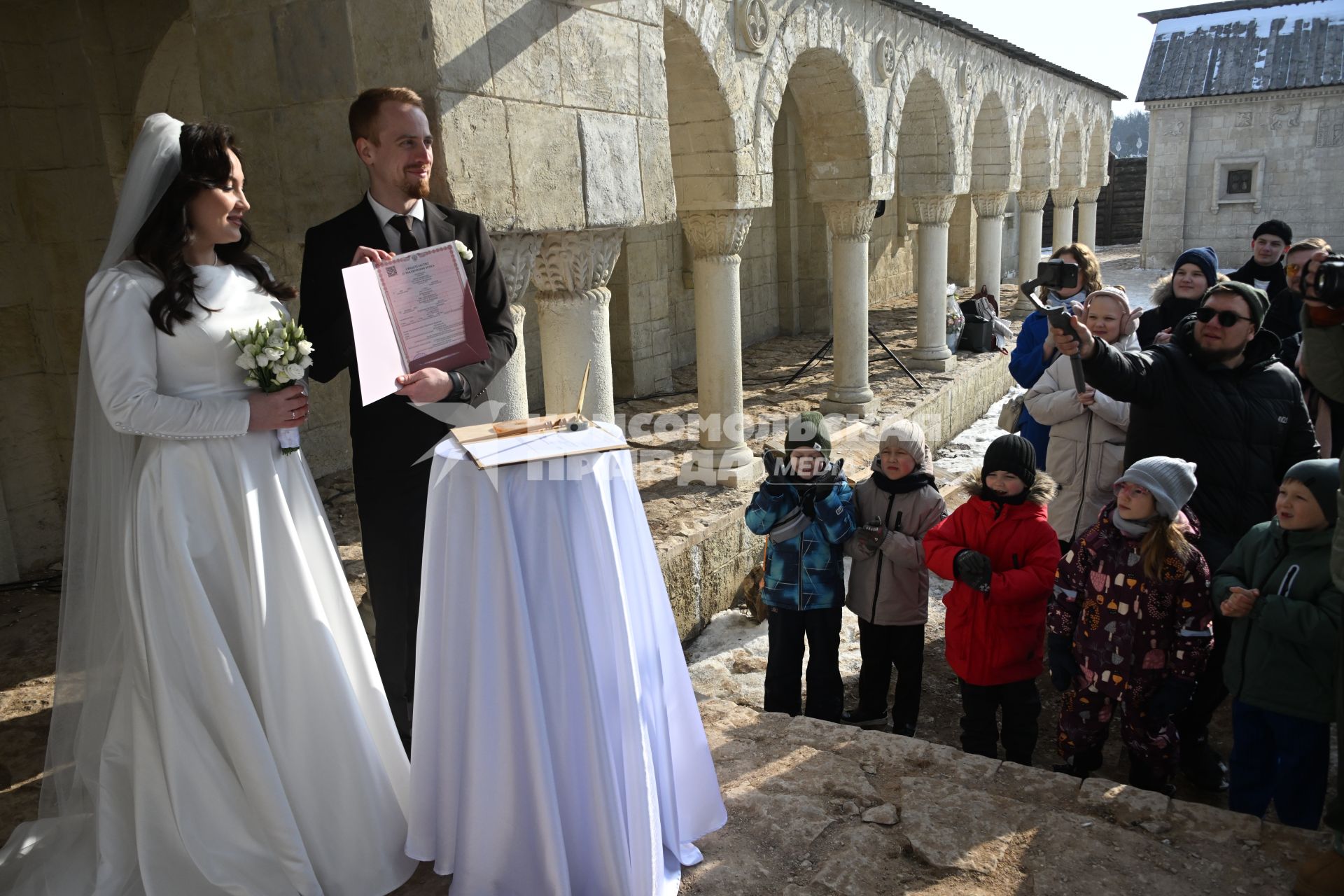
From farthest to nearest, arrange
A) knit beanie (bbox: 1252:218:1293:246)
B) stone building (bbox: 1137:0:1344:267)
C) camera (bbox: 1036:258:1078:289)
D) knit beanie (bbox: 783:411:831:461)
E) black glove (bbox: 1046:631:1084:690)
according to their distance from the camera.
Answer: stone building (bbox: 1137:0:1344:267), knit beanie (bbox: 1252:218:1293:246), knit beanie (bbox: 783:411:831:461), camera (bbox: 1036:258:1078:289), black glove (bbox: 1046:631:1084:690)

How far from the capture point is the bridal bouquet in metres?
2.21

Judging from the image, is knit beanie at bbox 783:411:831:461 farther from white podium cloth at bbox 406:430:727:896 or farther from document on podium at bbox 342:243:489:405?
white podium cloth at bbox 406:430:727:896

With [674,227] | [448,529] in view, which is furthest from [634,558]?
[674,227]

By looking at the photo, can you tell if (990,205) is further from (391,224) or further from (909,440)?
(391,224)

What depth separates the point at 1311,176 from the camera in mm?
21062

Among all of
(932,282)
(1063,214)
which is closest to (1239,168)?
(1063,214)

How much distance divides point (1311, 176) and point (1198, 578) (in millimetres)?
23006

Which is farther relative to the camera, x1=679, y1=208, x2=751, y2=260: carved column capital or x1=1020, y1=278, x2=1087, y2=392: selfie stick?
x1=679, y1=208, x2=751, y2=260: carved column capital

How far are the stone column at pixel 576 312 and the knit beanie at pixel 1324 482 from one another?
2.71 meters

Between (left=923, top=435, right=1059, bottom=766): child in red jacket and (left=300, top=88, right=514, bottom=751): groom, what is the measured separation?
1.79 meters

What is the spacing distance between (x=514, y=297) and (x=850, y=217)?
5.82 metres

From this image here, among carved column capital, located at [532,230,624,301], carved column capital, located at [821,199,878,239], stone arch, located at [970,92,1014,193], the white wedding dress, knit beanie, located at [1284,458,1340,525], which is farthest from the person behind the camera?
stone arch, located at [970,92,1014,193]

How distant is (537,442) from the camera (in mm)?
2047

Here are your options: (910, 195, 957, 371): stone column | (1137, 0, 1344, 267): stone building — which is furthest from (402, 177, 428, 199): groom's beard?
(1137, 0, 1344, 267): stone building
